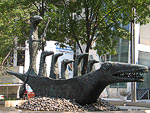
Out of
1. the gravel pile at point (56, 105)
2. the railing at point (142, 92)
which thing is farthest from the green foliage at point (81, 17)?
the railing at point (142, 92)

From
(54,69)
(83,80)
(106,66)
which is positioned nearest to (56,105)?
(83,80)

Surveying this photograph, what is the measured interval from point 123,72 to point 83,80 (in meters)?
1.77

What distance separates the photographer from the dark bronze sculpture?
9.57 metres

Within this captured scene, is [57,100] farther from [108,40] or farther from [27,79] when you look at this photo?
[108,40]

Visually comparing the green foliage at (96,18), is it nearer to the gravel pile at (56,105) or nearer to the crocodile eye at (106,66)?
the gravel pile at (56,105)

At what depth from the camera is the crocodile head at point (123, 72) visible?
9.36 metres

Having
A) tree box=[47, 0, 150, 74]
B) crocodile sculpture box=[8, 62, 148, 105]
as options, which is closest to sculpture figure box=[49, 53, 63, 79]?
crocodile sculpture box=[8, 62, 148, 105]

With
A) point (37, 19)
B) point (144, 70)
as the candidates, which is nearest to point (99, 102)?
point (144, 70)

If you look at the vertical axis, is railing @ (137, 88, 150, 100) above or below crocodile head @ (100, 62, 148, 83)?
below

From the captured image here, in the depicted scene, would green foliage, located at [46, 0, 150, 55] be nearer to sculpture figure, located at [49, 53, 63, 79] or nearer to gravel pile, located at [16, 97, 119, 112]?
sculpture figure, located at [49, 53, 63, 79]

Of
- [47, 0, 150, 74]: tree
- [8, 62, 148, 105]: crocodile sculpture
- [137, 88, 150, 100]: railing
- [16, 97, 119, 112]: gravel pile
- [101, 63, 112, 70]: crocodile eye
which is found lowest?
[137, 88, 150, 100]: railing

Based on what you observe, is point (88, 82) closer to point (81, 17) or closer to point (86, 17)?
point (86, 17)

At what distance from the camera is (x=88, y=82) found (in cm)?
1052

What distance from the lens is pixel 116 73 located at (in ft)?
32.2
